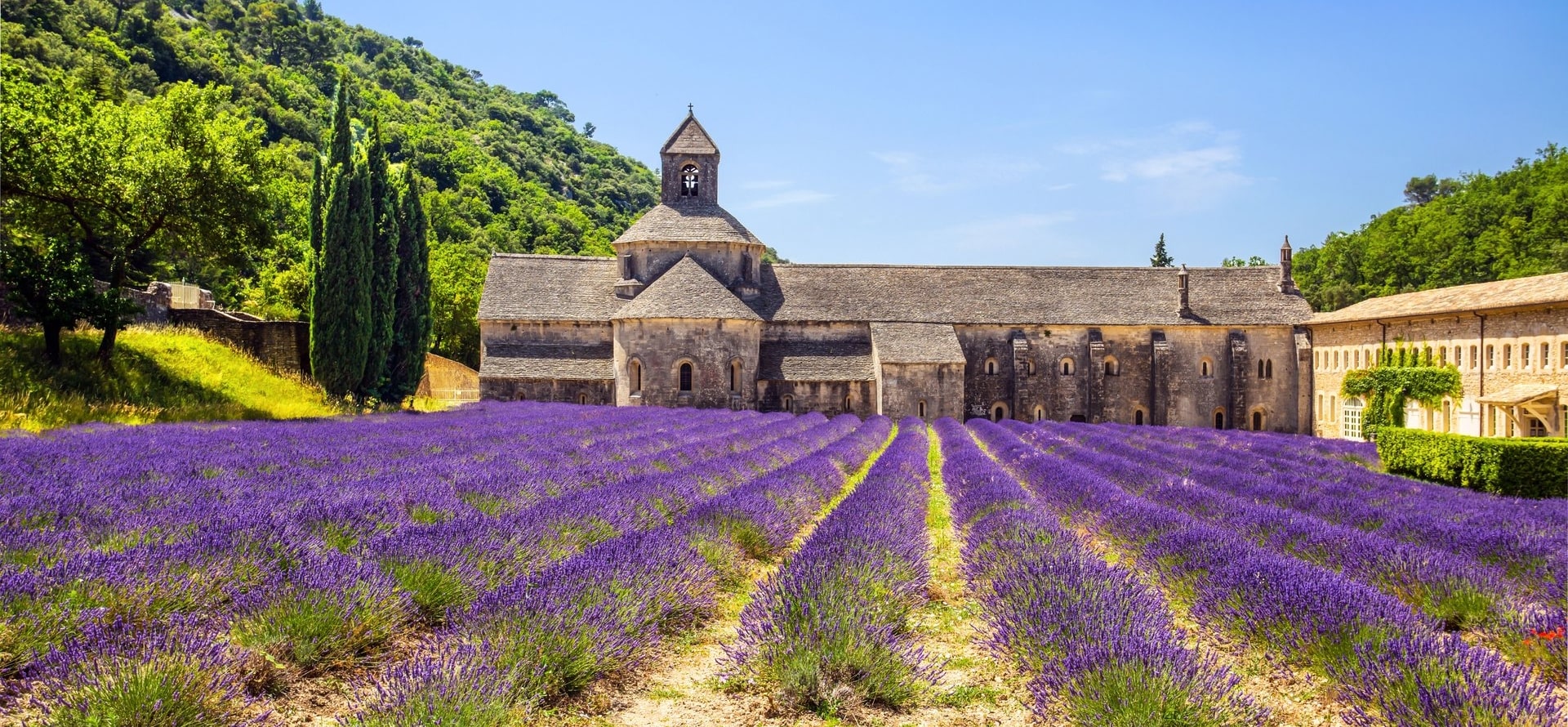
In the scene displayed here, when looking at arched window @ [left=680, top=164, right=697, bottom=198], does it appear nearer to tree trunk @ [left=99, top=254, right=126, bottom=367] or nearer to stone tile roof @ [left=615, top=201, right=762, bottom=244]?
stone tile roof @ [left=615, top=201, right=762, bottom=244]

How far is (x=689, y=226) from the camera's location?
40.1 m

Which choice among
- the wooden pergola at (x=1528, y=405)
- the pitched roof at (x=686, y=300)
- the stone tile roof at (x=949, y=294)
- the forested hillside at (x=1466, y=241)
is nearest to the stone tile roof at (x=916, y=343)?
the stone tile roof at (x=949, y=294)

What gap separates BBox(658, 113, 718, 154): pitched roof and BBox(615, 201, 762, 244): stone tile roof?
2.32 metres

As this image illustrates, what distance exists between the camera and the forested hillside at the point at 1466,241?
52.5m

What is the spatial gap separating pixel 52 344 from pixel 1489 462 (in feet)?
82.5

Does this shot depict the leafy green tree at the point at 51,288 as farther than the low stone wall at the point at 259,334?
No

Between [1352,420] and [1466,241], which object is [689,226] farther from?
[1466,241]

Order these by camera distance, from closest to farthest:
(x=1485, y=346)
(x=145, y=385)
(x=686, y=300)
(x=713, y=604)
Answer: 1. (x=713, y=604)
2. (x=145, y=385)
3. (x=1485, y=346)
4. (x=686, y=300)

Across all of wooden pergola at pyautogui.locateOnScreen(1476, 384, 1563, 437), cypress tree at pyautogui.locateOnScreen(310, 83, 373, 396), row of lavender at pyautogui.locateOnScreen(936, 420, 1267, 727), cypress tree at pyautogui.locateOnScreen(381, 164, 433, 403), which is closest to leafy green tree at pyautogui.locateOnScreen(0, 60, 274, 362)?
cypress tree at pyautogui.locateOnScreen(310, 83, 373, 396)

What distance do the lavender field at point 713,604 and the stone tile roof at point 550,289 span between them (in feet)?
91.9

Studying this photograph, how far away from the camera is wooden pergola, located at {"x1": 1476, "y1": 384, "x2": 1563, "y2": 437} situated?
25750mm

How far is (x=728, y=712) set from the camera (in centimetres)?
474

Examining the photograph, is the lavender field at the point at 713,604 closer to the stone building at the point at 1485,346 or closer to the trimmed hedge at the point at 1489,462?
the trimmed hedge at the point at 1489,462

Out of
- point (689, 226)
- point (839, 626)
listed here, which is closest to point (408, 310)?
point (689, 226)
